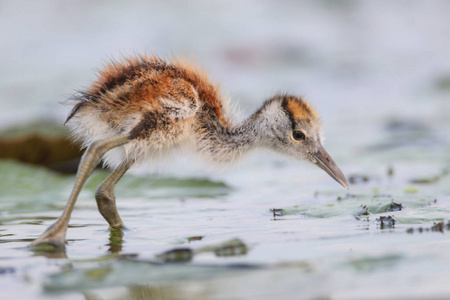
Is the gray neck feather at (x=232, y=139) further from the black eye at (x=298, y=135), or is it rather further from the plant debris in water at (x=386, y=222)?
the plant debris in water at (x=386, y=222)

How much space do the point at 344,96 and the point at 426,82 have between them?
5.99 feet

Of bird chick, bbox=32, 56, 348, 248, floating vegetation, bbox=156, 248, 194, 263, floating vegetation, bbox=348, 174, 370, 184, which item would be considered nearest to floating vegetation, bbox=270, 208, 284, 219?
bird chick, bbox=32, 56, 348, 248

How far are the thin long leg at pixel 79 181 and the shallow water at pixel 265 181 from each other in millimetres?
168

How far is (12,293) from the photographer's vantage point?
310cm

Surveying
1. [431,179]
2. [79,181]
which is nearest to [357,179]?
[431,179]

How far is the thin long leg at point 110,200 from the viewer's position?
4.95 meters

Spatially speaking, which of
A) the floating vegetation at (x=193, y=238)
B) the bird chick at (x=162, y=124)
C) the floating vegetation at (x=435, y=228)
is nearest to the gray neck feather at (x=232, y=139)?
the bird chick at (x=162, y=124)

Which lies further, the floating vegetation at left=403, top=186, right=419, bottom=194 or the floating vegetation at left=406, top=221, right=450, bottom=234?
the floating vegetation at left=403, top=186, right=419, bottom=194

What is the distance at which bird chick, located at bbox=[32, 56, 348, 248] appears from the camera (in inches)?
189

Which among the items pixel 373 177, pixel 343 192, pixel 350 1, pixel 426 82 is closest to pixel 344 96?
pixel 426 82

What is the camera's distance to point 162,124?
4.87m

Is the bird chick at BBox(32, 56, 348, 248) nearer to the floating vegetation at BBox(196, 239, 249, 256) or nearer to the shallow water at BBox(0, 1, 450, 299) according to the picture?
the shallow water at BBox(0, 1, 450, 299)

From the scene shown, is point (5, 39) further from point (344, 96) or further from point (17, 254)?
point (17, 254)

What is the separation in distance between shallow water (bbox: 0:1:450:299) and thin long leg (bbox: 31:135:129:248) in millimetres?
168
